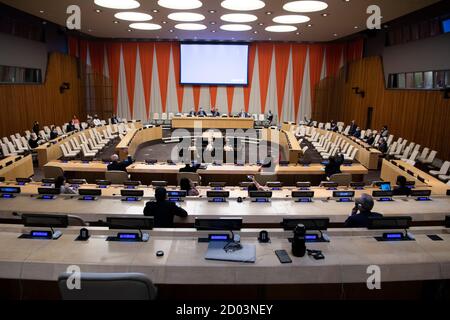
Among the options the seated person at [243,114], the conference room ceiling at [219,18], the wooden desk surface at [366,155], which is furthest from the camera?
the seated person at [243,114]

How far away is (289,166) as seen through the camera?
9.12 m

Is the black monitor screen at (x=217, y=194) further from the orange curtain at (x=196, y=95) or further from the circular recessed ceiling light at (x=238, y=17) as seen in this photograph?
the orange curtain at (x=196, y=95)

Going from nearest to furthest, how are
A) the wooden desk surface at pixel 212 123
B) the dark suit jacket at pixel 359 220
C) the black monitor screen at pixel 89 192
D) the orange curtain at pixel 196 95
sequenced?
the dark suit jacket at pixel 359 220
the black monitor screen at pixel 89 192
the wooden desk surface at pixel 212 123
the orange curtain at pixel 196 95

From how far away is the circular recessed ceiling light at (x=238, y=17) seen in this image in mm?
12562

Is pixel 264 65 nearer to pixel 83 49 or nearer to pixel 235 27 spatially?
pixel 235 27

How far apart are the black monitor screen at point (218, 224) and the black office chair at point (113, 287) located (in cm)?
152

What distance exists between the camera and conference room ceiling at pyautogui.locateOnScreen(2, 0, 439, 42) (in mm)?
10586

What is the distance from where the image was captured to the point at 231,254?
10.6 feet

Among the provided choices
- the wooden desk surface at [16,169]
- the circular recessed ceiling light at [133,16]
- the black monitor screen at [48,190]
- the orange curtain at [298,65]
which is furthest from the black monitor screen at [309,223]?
the orange curtain at [298,65]

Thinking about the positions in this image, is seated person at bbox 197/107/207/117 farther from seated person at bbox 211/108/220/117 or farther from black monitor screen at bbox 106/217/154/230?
black monitor screen at bbox 106/217/154/230

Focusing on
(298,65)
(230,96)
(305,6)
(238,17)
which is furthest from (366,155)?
(230,96)

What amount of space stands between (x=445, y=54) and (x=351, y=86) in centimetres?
723

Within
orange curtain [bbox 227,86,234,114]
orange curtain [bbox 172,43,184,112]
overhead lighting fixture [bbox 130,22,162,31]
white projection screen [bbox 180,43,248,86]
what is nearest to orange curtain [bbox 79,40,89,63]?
orange curtain [bbox 172,43,184,112]

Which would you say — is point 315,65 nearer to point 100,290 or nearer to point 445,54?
point 445,54
